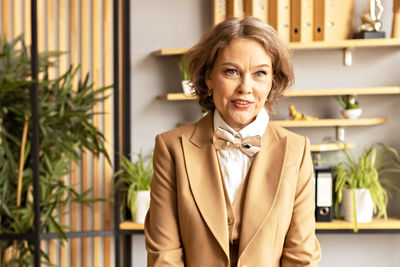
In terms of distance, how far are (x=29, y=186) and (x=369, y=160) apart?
2.06m

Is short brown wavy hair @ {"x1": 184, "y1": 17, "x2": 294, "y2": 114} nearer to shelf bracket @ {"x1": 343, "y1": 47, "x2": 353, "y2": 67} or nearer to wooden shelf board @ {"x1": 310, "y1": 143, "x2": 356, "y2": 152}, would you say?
wooden shelf board @ {"x1": 310, "y1": 143, "x2": 356, "y2": 152}

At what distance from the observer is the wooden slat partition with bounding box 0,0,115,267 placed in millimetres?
3055

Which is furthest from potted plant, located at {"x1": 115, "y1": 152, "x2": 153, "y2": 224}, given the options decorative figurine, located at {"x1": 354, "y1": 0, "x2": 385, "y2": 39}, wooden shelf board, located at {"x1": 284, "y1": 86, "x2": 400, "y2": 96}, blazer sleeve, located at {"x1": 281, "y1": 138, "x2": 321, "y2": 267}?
blazer sleeve, located at {"x1": 281, "y1": 138, "x2": 321, "y2": 267}

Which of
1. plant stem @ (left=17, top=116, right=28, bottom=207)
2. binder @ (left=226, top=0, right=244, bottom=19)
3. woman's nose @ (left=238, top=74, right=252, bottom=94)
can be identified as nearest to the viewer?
woman's nose @ (left=238, top=74, right=252, bottom=94)

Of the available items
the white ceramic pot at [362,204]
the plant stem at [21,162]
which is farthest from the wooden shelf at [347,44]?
the plant stem at [21,162]

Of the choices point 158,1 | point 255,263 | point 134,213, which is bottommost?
point 134,213

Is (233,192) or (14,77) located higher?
(14,77)

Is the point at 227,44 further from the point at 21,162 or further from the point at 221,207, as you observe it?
the point at 21,162

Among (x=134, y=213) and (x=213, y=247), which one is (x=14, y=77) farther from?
(x=213, y=247)

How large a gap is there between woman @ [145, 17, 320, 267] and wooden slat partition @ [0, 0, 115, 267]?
1858mm

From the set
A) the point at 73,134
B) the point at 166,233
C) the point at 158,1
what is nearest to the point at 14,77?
the point at 73,134

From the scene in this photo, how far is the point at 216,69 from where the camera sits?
1.27m

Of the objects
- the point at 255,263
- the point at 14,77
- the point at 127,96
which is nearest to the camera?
the point at 255,263

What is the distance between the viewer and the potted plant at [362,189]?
299cm
